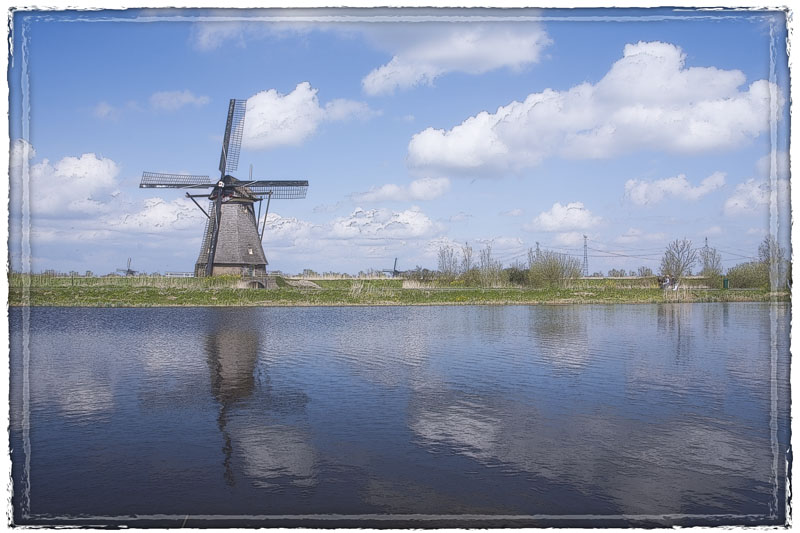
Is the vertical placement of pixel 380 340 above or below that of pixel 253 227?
below

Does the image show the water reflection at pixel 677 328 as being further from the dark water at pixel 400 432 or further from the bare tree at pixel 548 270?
the bare tree at pixel 548 270

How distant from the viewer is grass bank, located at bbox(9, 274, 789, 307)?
Result: 33.2 m

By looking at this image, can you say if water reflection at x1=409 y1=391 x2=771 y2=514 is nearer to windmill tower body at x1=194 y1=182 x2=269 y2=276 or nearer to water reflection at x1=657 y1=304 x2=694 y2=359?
water reflection at x1=657 y1=304 x2=694 y2=359

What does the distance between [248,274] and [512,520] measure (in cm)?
3780

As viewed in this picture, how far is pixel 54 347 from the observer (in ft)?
54.5

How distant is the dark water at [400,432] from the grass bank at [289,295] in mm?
16463

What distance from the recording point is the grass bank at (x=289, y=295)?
109 ft

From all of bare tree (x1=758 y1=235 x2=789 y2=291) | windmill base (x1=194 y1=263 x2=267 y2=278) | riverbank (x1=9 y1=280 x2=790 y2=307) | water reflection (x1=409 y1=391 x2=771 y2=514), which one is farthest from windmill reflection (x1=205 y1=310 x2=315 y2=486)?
windmill base (x1=194 y1=263 x2=267 y2=278)

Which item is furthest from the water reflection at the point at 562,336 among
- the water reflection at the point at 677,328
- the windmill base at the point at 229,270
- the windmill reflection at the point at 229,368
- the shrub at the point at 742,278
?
the windmill base at the point at 229,270

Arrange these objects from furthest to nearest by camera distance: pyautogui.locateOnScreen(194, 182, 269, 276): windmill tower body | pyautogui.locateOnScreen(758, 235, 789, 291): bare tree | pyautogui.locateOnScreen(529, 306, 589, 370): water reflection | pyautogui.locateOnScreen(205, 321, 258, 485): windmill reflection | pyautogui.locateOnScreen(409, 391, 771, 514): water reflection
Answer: pyautogui.locateOnScreen(194, 182, 269, 276): windmill tower body, pyautogui.locateOnScreen(529, 306, 589, 370): water reflection, pyautogui.locateOnScreen(205, 321, 258, 485): windmill reflection, pyautogui.locateOnScreen(409, 391, 771, 514): water reflection, pyautogui.locateOnScreen(758, 235, 789, 291): bare tree

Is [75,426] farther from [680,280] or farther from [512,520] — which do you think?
[680,280]

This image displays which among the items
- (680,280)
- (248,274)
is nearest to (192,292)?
(248,274)

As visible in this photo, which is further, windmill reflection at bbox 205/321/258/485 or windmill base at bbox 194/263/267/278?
windmill base at bbox 194/263/267/278

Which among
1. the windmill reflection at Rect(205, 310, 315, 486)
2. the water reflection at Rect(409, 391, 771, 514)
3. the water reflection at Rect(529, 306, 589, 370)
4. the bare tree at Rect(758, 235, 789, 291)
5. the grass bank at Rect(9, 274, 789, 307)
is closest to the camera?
the bare tree at Rect(758, 235, 789, 291)
